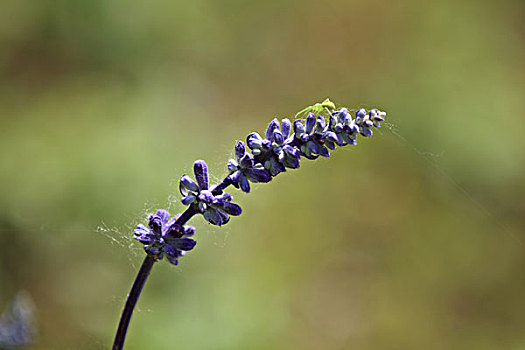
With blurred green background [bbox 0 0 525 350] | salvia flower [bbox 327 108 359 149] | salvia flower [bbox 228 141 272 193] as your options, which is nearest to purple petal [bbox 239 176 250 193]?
salvia flower [bbox 228 141 272 193]

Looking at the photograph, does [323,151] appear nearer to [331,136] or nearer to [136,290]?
[331,136]

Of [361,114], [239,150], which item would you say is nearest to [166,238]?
[239,150]

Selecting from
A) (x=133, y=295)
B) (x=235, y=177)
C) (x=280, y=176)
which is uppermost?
(x=280, y=176)

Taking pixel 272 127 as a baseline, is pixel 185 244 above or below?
below

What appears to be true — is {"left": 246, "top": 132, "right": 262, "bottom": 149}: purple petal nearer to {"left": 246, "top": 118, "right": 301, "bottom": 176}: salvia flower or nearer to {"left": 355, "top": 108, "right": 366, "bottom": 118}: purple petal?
{"left": 246, "top": 118, "right": 301, "bottom": 176}: salvia flower

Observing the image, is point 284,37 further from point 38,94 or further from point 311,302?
point 311,302

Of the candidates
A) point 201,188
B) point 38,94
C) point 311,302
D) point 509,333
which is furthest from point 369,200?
point 201,188
